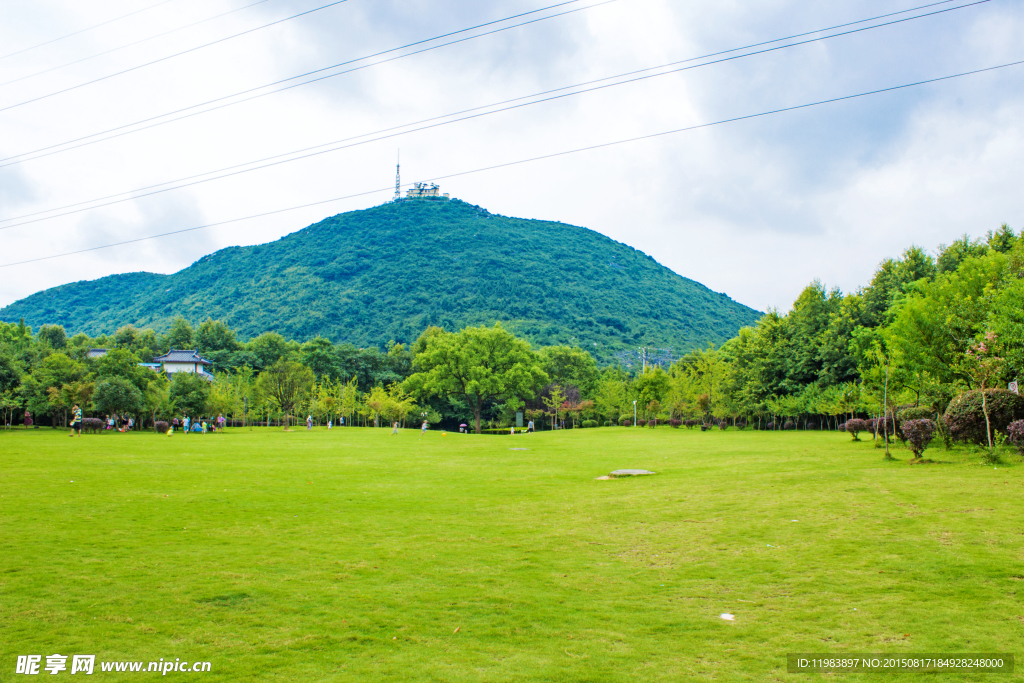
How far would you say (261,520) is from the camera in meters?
11.6

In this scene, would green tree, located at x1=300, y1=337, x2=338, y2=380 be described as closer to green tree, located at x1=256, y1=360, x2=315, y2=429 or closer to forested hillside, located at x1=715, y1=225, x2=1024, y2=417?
green tree, located at x1=256, y1=360, x2=315, y2=429

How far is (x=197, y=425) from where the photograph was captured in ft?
170

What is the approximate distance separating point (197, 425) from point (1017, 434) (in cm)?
5462

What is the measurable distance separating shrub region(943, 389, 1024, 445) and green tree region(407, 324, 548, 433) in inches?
1901

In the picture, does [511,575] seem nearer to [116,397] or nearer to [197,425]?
[116,397]

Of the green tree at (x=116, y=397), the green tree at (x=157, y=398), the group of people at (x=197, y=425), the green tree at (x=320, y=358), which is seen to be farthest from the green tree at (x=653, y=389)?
the green tree at (x=116, y=397)

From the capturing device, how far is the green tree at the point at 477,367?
65812 mm

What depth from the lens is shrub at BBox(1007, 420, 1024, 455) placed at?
16753 millimetres

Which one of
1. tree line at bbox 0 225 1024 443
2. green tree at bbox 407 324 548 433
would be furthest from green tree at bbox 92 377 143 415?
green tree at bbox 407 324 548 433

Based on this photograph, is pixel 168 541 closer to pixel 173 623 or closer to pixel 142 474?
pixel 173 623

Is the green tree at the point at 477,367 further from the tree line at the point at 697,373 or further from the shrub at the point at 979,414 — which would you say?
the shrub at the point at 979,414

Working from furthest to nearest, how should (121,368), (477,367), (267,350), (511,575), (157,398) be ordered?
(267,350) < (477,367) < (157,398) < (121,368) < (511,575)

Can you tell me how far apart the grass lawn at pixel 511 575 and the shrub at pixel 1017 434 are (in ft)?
8.74

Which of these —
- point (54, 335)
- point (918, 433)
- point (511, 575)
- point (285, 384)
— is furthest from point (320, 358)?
point (511, 575)
